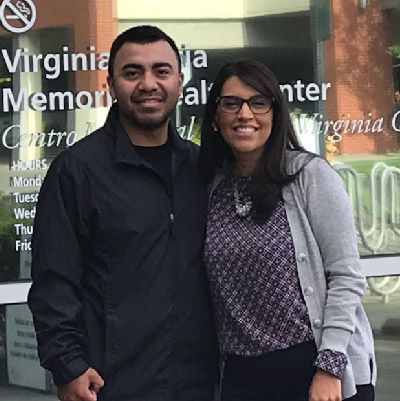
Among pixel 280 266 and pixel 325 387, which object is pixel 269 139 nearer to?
pixel 280 266

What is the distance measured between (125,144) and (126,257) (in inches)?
12.3

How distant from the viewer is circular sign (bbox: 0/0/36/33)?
4.46 metres

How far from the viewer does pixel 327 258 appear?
2.53m

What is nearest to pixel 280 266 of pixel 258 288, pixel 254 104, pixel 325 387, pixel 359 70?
pixel 258 288

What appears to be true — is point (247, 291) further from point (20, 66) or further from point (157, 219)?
point (20, 66)

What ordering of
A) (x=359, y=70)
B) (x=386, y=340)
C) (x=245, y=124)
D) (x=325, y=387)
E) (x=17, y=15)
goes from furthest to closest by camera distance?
1. (x=386, y=340)
2. (x=359, y=70)
3. (x=17, y=15)
4. (x=245, y=124)
5. (x=325, y=387)

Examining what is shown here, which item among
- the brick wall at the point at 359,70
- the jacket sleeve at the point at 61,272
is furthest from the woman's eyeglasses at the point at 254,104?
the brick wall at the point at 359,70

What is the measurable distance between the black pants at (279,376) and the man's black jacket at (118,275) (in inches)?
5.7

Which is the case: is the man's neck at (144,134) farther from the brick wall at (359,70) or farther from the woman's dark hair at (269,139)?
the brick wall at (359,70)

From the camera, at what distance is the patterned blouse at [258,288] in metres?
2.55

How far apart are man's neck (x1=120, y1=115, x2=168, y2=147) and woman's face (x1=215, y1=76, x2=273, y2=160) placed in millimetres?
191

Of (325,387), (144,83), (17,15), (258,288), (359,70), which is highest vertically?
(17,15)

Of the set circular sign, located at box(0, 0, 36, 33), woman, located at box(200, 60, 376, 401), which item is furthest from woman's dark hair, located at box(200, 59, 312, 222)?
circular sign, located at box(0, 0, 36, 33)

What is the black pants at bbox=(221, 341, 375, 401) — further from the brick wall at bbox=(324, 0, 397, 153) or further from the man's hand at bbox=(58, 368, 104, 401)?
the brick wall at bbox=(324, 0, 397, 153)
